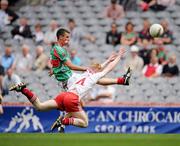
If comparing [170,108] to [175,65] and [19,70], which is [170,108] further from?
[19,70]

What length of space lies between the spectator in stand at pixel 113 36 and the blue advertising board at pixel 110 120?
→ 3784 mm

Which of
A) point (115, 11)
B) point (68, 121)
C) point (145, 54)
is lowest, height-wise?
point (68, 121)

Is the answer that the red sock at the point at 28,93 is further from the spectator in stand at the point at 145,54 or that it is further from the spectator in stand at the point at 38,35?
the spectator in stand at the point at 38,35

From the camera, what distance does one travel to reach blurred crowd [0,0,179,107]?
1961 cm

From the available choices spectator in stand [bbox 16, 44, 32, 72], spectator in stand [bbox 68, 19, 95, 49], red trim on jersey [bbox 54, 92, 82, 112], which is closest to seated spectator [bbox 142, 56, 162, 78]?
spectator in stand [bbox 68, 19, 95, 49]

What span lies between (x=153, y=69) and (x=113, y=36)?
7.04 feet

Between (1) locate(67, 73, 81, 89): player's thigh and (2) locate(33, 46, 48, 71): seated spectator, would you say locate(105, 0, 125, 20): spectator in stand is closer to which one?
(2) locate(33, 46, 48, 71): seated spectator

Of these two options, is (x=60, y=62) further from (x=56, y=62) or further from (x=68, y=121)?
(x=68, y=121)

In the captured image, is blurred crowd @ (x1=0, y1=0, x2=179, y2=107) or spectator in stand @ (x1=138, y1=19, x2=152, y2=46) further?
spectator in stand @ (x1=138, y1=19, x2=152, y2=46)

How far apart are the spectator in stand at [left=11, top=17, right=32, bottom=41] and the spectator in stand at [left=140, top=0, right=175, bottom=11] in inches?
152

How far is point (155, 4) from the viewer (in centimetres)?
2194

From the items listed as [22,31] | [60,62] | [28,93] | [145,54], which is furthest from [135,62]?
[28,93]

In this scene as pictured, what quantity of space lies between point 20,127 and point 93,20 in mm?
5718

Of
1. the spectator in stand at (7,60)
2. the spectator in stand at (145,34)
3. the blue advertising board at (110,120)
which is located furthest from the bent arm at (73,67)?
the spectator in stand at (145,34)
